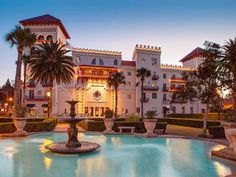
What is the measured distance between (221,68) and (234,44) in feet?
13.5

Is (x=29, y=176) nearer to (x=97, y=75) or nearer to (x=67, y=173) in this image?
(x=67, y=173)

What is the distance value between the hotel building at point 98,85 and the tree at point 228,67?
25908 mm

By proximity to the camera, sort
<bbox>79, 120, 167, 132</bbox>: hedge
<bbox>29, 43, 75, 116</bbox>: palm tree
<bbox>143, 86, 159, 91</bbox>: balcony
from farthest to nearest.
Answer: <bbox>143, 86, 159, 91</bbox>: balcony
<bbox>29, 43, 75, 116</bbox>: palm tree
<bbox>79, 120, 167, 132</bbox>: hedge

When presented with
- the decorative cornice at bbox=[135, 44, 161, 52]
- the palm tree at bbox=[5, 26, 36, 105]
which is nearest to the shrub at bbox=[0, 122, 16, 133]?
the palm tree at bbox=[5, 26, 36, 105]

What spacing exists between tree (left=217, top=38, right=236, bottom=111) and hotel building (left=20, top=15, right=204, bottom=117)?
25908mm

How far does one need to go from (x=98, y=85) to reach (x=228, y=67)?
119ft

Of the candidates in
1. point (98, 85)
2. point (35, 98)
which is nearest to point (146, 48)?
point (98, 85)

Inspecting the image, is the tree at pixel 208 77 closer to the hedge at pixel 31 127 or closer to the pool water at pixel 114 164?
the pool water at pixel 114 164

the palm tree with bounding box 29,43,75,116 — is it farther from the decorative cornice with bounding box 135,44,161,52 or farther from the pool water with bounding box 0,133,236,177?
the decorative cornice with bounding box 135,44,161,52

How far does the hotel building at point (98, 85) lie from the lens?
5581cm

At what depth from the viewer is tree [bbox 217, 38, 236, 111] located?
2451 cm

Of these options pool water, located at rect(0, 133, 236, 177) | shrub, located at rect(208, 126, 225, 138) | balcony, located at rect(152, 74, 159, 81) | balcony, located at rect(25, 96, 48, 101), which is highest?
balcony, located at rect(152, 74, 159, 81)

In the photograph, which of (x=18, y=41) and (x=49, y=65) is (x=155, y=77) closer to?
(x=49, y=65)

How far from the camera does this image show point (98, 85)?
5934 centimetres
